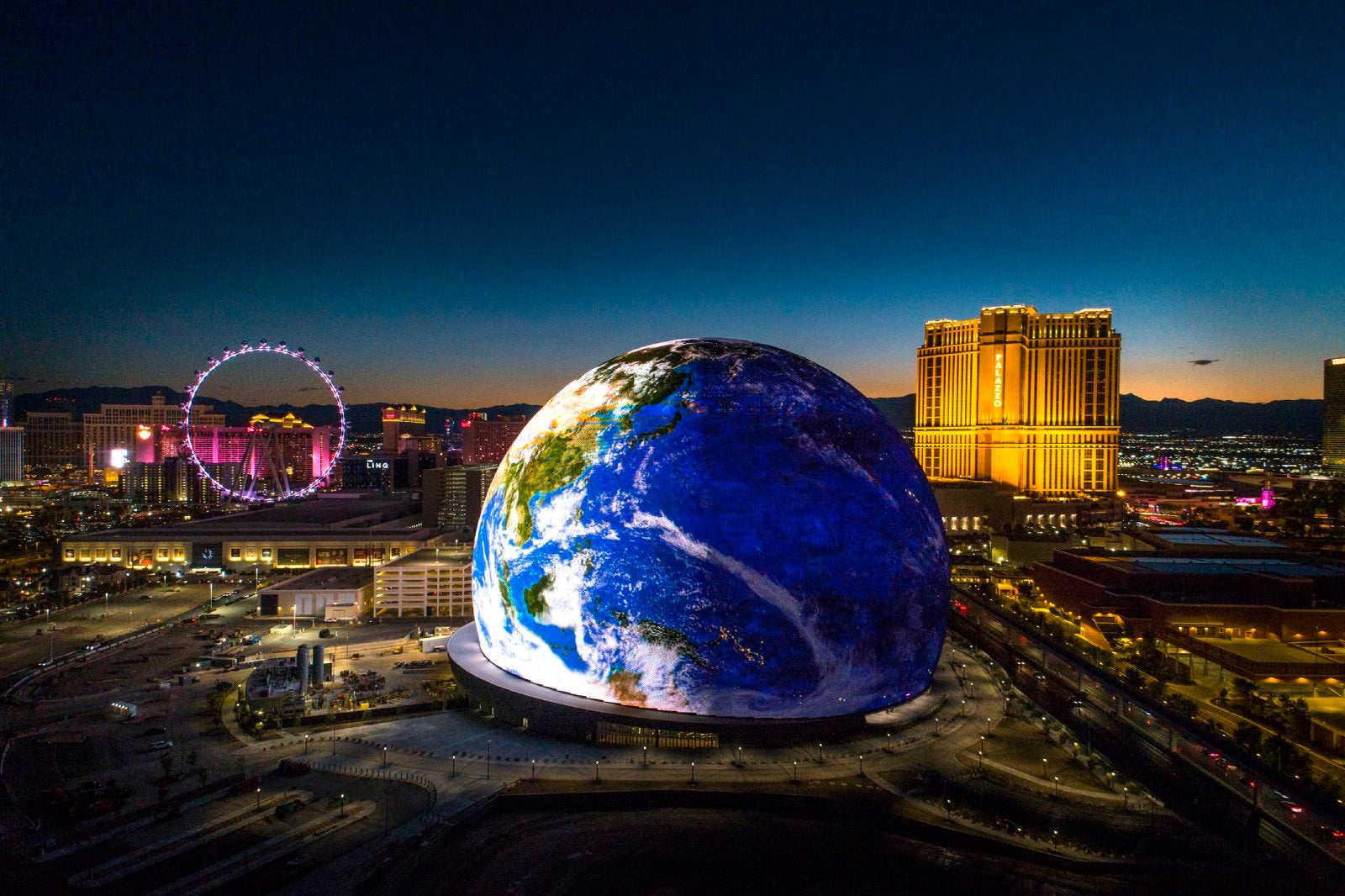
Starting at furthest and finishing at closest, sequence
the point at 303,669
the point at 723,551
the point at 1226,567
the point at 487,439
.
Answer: the point at 487,439 → the point at 1226,567 → the point at 303,669 → the point at 723,551

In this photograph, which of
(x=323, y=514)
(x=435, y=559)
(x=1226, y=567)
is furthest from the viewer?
(x=323, y=514)

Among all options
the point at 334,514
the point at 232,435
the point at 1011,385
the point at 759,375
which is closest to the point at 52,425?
the point at 232,435

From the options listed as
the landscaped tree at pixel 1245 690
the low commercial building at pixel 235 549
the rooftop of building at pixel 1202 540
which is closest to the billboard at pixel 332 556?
the low commercial building at pixel 235 549

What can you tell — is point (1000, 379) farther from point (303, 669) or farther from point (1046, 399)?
point (303, 669)

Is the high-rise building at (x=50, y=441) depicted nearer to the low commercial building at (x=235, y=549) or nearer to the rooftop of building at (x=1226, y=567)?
the low commercial building at (x=235, y=549)

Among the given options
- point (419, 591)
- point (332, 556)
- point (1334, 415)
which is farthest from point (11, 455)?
point (1334, 415)

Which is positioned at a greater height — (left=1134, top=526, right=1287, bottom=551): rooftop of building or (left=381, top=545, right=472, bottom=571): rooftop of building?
(left=1134, top=526, right=1287, bottom=551): rooftop of building

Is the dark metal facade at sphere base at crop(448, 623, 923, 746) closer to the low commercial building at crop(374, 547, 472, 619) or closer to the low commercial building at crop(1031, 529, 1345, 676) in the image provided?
the low commercial building at crop(1031, 529, 1345, 676)

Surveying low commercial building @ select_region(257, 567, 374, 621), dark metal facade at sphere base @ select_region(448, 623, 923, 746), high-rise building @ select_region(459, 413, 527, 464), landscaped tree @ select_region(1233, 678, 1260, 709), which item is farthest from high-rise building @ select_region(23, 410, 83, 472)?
landscaped tree @ select_region(1233, 678, 1260, 709)
